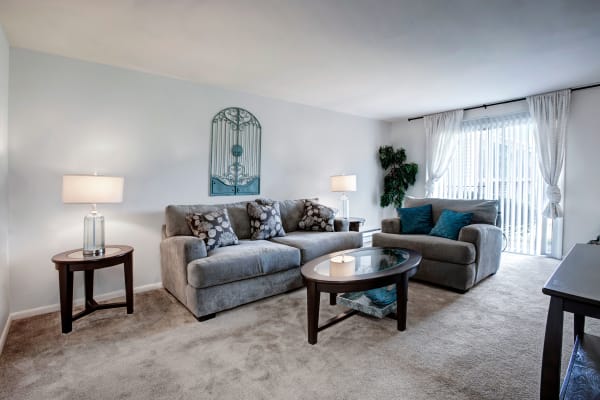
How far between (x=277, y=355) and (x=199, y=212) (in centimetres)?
179

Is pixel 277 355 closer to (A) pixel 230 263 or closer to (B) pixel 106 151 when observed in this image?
(A) pixel 230 263

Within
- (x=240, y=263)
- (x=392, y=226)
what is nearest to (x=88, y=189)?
(x=240, y=263)

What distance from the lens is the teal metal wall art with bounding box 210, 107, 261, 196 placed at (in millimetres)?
3674

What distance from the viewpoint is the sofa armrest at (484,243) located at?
122 inches

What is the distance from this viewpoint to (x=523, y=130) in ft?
14.6

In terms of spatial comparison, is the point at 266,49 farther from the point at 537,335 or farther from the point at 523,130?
the point at 523,130

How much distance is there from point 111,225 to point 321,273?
7.18 ft

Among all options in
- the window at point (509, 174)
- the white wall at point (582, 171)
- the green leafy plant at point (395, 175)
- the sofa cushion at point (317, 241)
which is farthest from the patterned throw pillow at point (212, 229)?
the white wall at point (582, 171)

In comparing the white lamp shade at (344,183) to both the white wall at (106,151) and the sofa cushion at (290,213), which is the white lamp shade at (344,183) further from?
the white wall at (106,151)

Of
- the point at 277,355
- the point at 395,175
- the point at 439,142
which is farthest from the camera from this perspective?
the point at 395,175

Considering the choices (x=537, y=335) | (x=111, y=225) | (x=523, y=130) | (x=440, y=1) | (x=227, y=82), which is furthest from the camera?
(x=523, y=130)

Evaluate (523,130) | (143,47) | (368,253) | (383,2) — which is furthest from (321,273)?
(523,130)

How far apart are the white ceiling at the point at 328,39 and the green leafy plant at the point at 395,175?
201cm

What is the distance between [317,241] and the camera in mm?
3275
